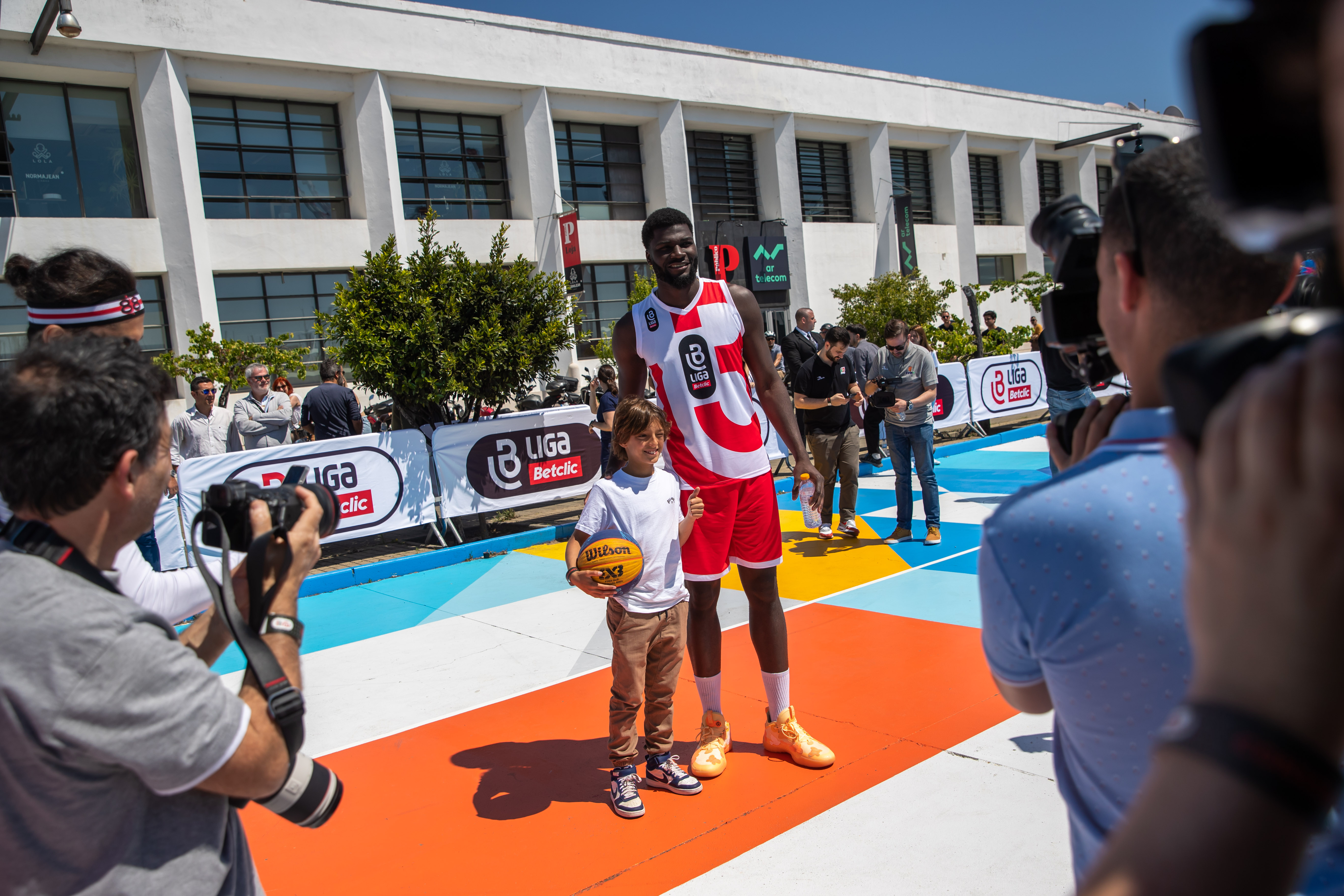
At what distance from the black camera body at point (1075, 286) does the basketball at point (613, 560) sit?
2.09 metres

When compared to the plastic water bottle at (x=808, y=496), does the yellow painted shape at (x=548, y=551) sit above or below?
below

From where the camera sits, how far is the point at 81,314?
2365mm

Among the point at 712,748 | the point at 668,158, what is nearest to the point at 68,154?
the point at 668,158

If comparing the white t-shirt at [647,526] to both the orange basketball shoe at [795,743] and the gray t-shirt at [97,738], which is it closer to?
the orange basketball shoe at [795,743]

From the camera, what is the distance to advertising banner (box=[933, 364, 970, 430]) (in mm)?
14562

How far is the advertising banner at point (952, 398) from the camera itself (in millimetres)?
14562

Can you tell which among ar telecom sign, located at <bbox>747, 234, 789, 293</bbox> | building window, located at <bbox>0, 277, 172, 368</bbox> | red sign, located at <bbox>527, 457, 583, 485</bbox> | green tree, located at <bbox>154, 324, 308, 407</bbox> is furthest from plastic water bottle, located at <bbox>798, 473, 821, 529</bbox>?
ar telecom sign, located at <bbox>747, 234, 789, 293</bbox>

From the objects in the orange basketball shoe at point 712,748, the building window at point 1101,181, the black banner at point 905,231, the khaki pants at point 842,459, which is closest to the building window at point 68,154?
the khaki pants at point 842,459

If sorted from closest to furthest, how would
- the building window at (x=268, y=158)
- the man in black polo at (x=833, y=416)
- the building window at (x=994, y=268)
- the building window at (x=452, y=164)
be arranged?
the man in black polo at (x=833, y=416)
the building window at (x=268, y=158)
the building window at (x=452, y=164)
the building window at (x=994, y=268)

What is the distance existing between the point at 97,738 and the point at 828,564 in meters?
6.52

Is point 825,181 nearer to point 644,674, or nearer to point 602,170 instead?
point 602,170

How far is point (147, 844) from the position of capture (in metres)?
1.36

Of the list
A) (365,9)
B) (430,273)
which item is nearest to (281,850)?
(430,273)

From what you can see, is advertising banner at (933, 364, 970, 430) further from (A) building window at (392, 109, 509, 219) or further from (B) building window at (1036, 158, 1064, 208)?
(B) building window at (1036, 158, 1064, 208)
